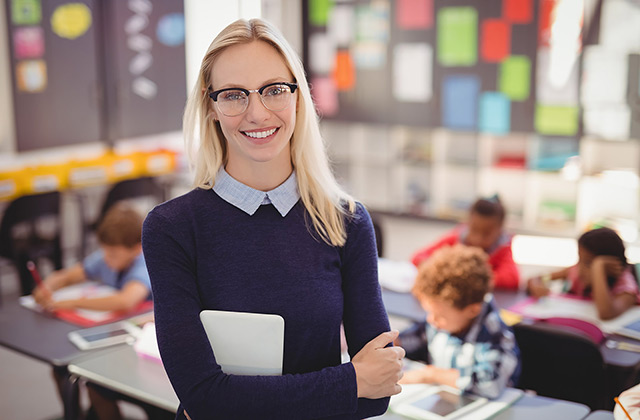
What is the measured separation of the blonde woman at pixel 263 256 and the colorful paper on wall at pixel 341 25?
6035 millimetres

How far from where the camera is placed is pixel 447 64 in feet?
22.4

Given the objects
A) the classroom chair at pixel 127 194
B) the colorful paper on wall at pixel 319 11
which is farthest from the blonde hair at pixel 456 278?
the colorful paper on wall at pixel 319 11

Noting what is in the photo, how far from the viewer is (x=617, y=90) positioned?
236 inches

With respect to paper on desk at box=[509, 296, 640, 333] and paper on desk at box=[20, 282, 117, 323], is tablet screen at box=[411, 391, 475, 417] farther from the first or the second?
paper on desk at box=[20, 282, 117, 323]

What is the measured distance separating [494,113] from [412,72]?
88cm

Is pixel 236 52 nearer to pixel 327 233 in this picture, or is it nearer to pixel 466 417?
pixel 327 233

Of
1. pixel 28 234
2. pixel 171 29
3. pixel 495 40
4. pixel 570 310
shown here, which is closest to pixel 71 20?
pixel 171 29

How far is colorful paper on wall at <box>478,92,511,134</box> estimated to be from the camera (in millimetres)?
6566

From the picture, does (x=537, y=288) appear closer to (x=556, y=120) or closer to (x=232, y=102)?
(x=232, y=102)

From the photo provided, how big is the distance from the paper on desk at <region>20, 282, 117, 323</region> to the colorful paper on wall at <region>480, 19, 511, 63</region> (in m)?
A: 4.24

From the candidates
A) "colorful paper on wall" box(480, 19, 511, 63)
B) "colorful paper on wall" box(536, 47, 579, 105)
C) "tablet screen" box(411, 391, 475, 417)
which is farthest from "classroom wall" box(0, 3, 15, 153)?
"tablet screen" box(411, 391, 475, 417)

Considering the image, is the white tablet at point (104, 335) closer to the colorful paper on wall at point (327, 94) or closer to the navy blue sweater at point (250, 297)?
the navy blue sweater at point (250, 297)

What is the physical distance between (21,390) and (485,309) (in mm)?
2602

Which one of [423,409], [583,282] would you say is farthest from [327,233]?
[583,282]
